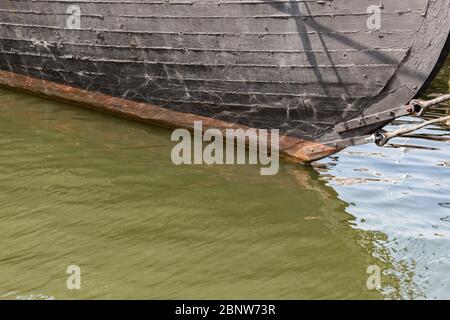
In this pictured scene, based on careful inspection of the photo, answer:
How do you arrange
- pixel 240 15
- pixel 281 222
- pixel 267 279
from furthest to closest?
pixel 240 15 → pixel 281 222 → pixel 267 279

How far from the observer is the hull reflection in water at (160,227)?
439 cm

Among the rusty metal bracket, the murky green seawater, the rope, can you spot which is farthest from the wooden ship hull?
the murky green seawater

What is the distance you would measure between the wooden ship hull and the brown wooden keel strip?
14 mm

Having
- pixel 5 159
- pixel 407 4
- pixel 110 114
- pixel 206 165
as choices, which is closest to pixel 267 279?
pixel 206 165

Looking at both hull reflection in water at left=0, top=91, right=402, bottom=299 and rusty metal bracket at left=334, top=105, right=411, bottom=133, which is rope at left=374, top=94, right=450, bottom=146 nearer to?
rusty metal bracket at left=334, top=105, right=411, bottom=133

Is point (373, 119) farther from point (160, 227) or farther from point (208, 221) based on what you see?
point (160, 227)

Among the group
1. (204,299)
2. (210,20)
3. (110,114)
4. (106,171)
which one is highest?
(210,20)

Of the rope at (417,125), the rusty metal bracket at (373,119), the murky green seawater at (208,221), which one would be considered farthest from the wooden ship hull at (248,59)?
the murky green seawater at (208,221)

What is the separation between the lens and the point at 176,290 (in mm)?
4277

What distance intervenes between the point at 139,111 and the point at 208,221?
2.29 metres

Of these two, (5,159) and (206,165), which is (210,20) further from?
(5,159)

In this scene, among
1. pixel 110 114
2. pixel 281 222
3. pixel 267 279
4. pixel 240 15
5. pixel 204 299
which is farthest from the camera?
pixel 110 114

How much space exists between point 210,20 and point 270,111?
0.98 m

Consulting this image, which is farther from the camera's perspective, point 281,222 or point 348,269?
point 281,222
